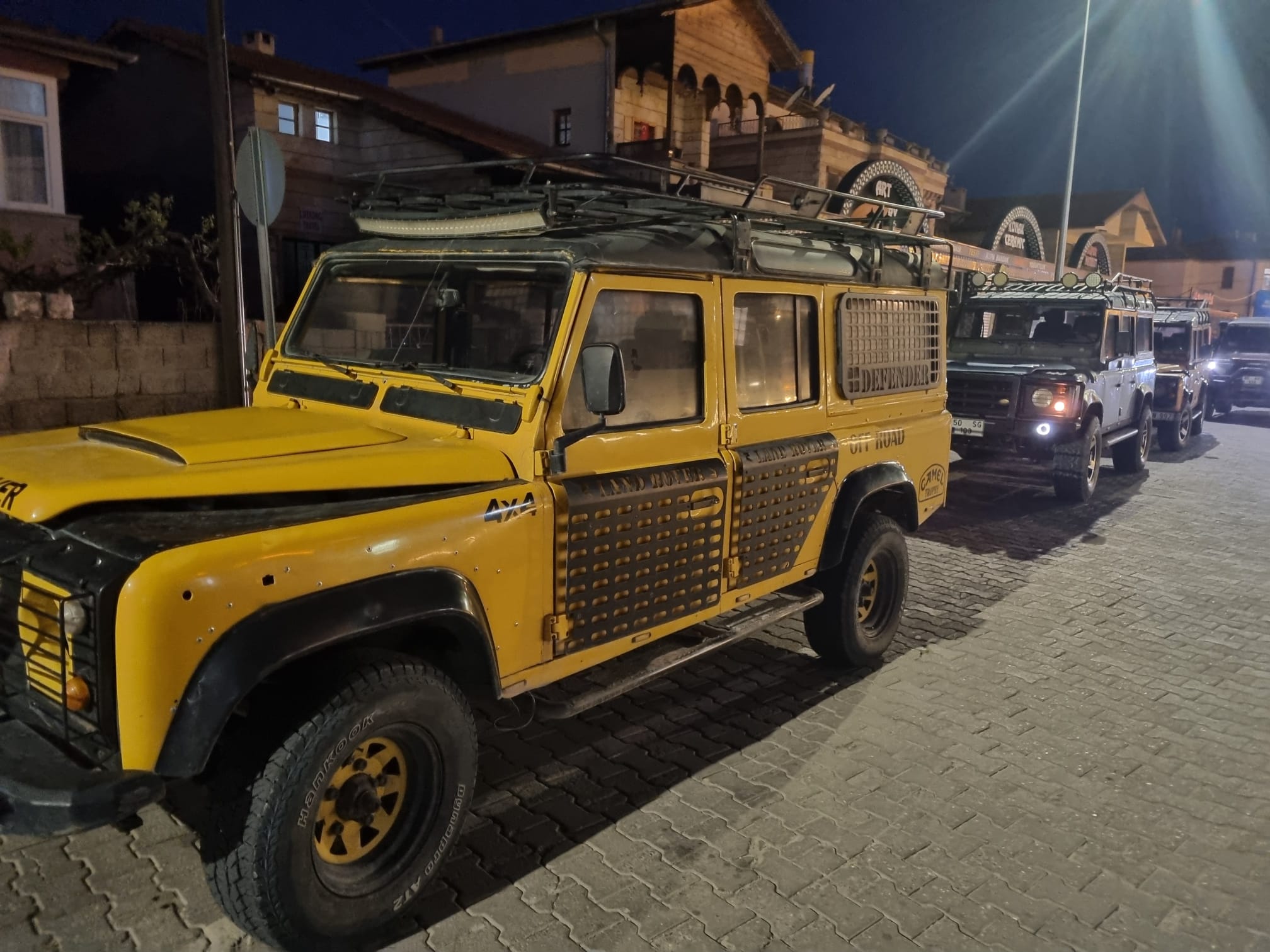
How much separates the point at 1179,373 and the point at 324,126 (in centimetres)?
1507

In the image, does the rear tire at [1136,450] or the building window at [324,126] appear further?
the building window at [324,126]

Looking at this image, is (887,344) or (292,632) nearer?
(292,632)

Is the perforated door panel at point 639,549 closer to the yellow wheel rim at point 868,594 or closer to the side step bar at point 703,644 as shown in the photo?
the side step bar at point 703,644

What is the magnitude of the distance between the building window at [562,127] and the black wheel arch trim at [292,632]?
1875cm

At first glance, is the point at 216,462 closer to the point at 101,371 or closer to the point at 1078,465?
the point at 101,371

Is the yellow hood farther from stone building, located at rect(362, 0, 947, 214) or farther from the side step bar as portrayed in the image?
stone building, located at rect(362, 0, 947, 214)

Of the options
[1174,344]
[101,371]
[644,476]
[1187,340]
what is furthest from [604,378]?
[1187,340]

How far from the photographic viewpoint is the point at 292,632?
→ 2471 mm

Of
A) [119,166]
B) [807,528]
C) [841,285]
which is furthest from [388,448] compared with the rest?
[119,166]

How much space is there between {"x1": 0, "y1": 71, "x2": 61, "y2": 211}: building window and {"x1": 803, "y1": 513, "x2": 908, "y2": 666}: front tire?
1105cm

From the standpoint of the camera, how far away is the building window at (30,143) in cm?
1076

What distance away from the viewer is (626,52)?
19.3 meters

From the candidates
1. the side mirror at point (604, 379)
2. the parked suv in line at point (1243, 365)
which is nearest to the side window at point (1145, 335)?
the parked suv in line at point (1243, 365)

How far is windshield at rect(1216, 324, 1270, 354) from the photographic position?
19.0 meters
